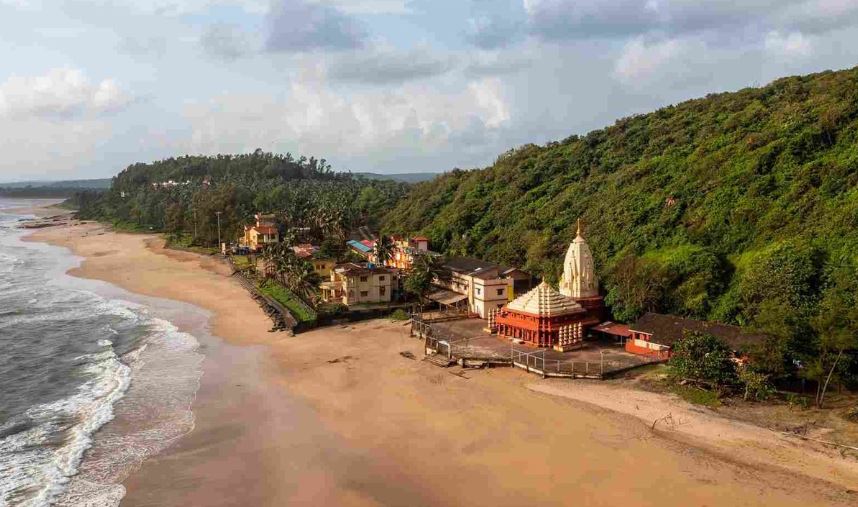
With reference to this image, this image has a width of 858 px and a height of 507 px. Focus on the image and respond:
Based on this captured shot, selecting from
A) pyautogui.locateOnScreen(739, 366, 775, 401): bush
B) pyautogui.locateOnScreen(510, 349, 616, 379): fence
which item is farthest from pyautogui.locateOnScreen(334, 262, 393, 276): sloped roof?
pyautogui.locateOnScreen(739, 366, 775, 401): bush

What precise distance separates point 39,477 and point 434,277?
3658 cm

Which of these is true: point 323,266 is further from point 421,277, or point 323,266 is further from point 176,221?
point 176,221

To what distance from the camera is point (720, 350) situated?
105ft

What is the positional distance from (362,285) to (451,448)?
29.8 metres

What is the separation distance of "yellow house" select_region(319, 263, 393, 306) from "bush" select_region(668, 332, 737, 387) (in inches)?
1126

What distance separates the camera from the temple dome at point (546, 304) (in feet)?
133

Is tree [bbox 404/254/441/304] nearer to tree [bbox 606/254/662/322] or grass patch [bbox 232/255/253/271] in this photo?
tree [bbox 606/254/662/322]

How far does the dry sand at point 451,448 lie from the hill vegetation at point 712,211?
Answer: 8.31 m

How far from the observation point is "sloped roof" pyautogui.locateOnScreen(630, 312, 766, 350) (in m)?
33.9

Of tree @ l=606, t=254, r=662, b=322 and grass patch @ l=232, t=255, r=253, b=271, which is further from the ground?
tree @ l=606, t=254, r=662, b=322

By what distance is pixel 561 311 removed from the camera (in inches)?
1612

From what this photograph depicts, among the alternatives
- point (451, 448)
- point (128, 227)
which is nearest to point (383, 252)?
point (451, 448)

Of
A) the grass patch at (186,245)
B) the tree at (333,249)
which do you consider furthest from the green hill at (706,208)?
the grass patch at (186,245)

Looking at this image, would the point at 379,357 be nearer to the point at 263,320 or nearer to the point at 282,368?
the point at 282,368
